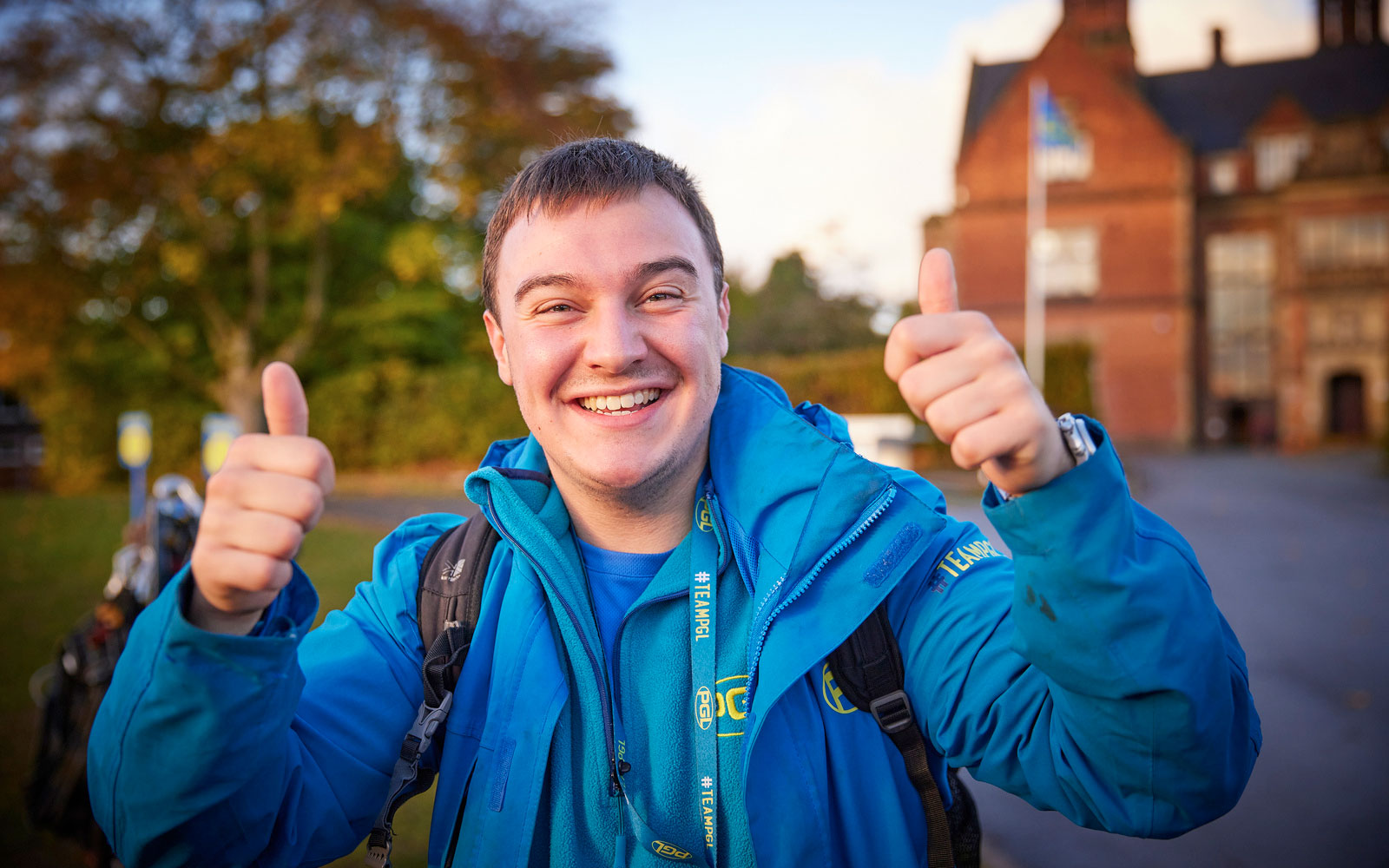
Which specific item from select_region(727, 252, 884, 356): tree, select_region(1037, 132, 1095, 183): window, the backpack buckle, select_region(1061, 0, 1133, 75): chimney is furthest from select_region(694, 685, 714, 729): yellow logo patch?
select_region(1061, 0, 1133, 75): chimney

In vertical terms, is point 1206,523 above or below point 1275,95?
below

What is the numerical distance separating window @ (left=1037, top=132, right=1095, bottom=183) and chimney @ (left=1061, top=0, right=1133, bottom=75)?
184 inches

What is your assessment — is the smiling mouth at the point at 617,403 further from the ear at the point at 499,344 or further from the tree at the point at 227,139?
the tree at the point at 227,139

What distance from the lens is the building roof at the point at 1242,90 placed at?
33.9m

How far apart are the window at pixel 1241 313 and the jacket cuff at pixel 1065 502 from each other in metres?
37.0

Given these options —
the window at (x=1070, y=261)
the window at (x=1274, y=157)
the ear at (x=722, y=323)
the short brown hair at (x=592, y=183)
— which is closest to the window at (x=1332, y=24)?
the window at (x=1274, y=157)

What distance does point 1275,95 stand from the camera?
33.9 m

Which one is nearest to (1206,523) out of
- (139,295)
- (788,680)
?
(788,680)

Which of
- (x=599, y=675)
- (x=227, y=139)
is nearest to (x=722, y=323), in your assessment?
(x=599, y=675)

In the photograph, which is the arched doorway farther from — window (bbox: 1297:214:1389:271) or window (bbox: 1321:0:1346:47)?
window (bbox: 1321:0:1346:47)

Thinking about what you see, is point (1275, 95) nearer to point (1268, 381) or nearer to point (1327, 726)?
point (1268, 381)

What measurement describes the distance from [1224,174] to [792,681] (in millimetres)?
40304

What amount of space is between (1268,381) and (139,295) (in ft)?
128

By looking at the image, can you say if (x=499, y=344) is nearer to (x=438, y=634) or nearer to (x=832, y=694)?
(x=438, y=634)
